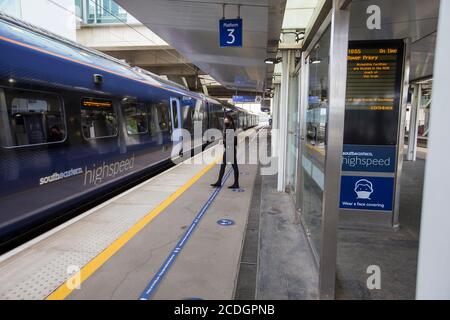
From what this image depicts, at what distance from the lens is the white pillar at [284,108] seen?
5625 mm

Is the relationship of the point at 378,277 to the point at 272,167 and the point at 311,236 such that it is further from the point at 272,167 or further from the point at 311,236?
the point at 272,167

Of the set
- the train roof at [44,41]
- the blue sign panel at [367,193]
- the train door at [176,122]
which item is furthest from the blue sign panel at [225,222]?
the train door at [176,122]

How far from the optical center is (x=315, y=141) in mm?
3291

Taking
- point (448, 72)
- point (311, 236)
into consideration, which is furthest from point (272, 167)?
point (448, 72)

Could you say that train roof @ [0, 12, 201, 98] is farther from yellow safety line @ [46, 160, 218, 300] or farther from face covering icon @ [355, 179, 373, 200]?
face covering icon @ [355, 179, 373, 200]

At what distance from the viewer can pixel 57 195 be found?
4.23 meters

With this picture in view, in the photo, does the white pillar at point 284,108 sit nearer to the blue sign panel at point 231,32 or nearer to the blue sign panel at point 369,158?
the blue sign panel at point 231,32

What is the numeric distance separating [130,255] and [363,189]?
3.26 metres

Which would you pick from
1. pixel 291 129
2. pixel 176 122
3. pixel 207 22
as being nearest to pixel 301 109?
pixel 291 129

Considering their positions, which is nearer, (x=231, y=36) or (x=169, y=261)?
(x=169, y=261)

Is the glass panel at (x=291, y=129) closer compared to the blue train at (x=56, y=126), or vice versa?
the blue train at (x=56, y=126)

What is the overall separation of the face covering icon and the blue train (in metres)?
4.19

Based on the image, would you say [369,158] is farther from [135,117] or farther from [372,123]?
[135,117]

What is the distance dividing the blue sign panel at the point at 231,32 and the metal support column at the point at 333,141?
2597 millimetres
